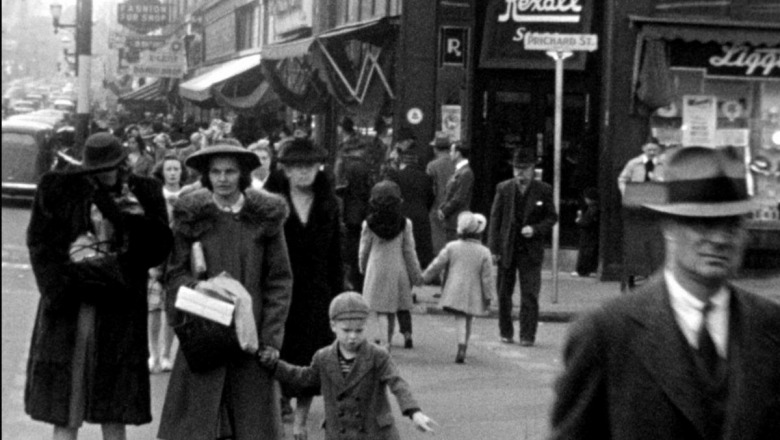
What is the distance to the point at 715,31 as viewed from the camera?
20.3 m

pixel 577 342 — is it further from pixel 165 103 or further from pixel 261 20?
pixel 165 103

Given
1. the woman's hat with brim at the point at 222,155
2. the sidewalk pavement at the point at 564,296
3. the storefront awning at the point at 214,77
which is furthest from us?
the storefront awning at the point at 214,77

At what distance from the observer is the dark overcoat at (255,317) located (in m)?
7.82

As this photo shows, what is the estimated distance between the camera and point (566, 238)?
23.5 m

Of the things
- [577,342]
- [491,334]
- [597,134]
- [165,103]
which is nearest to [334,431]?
[577,342]

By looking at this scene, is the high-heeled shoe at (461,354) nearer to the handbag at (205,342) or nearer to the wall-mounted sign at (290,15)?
the handbag at (205,342)

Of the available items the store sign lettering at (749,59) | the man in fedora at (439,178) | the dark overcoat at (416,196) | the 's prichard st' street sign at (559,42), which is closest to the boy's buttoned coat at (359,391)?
the 's prichard st' street sign at (559,42)

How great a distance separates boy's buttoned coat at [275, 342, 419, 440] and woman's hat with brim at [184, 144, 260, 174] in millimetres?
1007

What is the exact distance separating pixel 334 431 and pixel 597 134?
1541 centimetres

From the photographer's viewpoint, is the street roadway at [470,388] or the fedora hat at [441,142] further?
the fedora hat at [441,142]

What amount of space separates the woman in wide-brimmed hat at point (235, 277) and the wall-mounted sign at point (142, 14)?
16942 mm

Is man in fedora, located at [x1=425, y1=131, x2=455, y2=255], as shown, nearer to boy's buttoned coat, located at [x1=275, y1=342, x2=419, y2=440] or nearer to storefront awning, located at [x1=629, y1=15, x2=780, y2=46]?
storefront awning, located at [x1=629, y1=15, x2=780, y2=46]

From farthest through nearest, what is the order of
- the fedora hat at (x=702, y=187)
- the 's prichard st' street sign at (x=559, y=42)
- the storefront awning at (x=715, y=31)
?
the storefront awning at (x=715, y=31), the 's prichard st' street sign at (x=559, y=42), the fedora hat at (x=702, y=187)

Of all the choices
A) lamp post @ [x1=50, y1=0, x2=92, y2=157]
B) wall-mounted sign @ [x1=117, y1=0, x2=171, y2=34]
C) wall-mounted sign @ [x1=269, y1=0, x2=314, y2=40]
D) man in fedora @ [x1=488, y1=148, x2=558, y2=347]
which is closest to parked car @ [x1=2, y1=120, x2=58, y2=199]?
lamp post @ [x1=50, y1=0, x2=92, y2=157]
